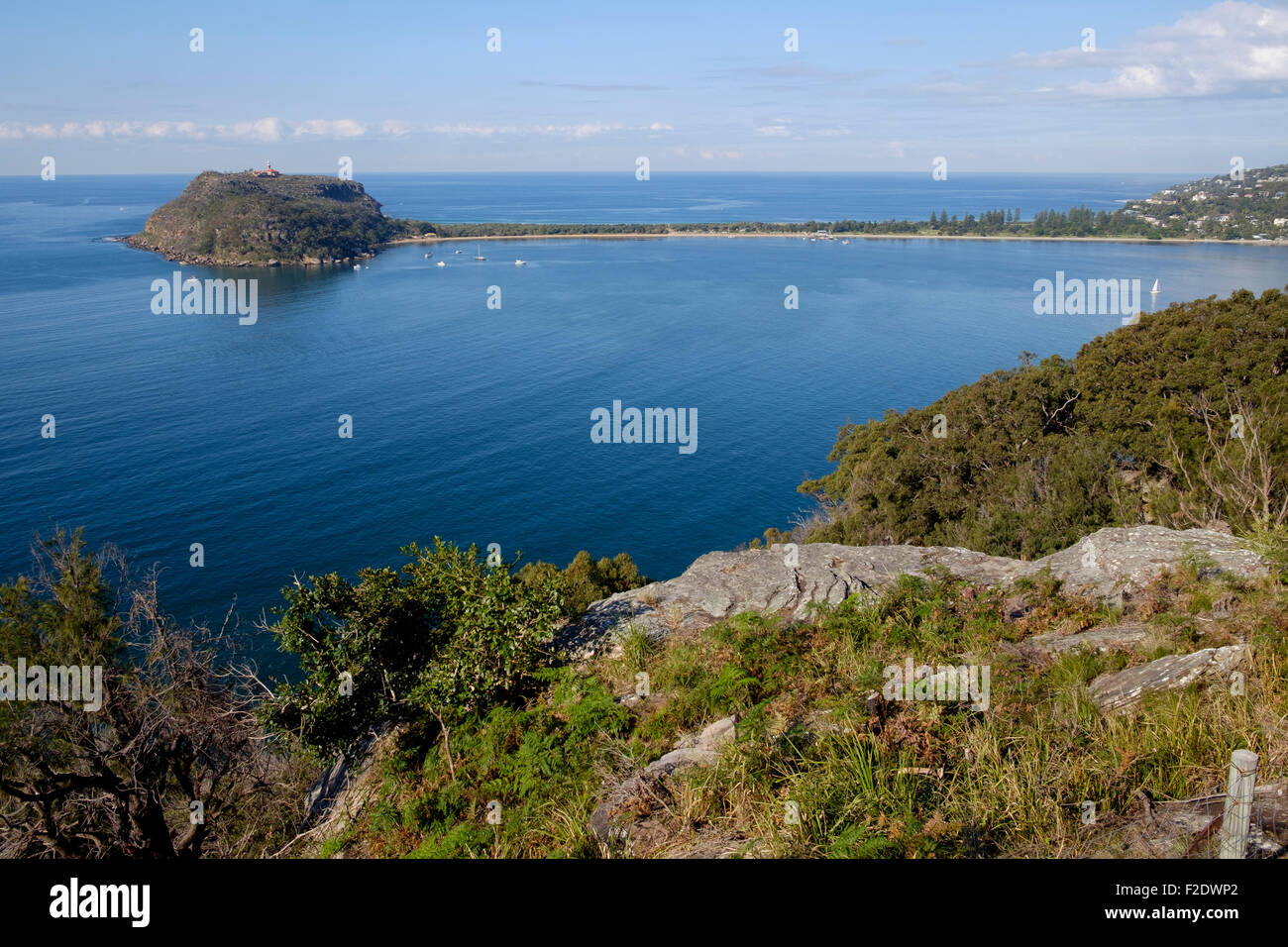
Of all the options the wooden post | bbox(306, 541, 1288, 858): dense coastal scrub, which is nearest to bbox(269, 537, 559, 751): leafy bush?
bbox(306, 541, 1288, 858): dense coastal scrub

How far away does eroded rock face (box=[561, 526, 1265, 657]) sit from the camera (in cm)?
1011

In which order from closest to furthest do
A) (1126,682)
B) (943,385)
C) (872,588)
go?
1. (1126,682)
2. (872,588)
3. (943,385)

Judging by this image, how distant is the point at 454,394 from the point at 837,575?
52.2m

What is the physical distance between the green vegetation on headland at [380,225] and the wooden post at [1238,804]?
135 metres

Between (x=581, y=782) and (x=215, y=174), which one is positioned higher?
(x=215, y=174)

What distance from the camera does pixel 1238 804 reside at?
4000mm

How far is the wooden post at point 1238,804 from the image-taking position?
12.8 ft

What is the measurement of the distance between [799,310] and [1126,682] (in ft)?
277

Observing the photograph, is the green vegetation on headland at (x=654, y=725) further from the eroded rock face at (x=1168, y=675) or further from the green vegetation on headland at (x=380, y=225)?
the green vegetation on headland at (x=380, y=225)

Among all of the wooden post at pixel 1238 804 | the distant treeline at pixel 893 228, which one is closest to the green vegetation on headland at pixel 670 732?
the wooden post at pixel 1238 804

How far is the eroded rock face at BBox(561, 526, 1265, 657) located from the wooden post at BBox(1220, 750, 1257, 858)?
613 cm
